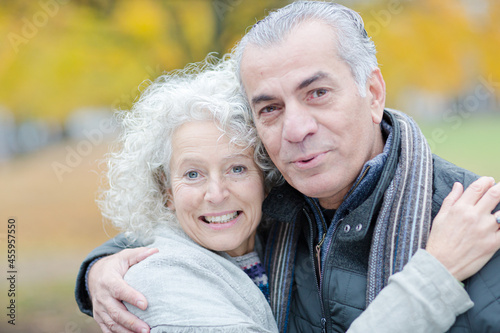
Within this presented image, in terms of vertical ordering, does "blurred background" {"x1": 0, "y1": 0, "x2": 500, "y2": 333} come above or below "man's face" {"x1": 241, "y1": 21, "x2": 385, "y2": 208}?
above

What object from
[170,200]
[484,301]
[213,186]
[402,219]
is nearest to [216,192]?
[213,186]

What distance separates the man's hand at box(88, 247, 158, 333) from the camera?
6.50 feet

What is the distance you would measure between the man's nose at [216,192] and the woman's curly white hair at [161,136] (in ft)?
0.69

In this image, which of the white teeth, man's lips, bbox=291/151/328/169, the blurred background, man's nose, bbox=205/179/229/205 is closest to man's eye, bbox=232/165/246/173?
man's nose, bbox=205/179/229/205

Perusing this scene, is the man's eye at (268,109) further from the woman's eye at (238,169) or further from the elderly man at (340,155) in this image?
the woman's eye at (238,169)

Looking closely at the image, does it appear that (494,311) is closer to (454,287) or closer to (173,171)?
(454,287)

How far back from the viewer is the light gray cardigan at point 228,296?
5.46 ft

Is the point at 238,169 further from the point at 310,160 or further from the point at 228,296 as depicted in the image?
the point at 228,296

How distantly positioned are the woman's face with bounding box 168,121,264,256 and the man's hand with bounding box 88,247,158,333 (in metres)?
0.26

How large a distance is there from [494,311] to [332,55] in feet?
3.71

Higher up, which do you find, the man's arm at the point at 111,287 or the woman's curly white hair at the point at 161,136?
the woman's curly white hair at the point at 161,136

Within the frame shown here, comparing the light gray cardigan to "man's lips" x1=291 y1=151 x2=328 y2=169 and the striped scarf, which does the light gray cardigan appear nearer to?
the striped scarf

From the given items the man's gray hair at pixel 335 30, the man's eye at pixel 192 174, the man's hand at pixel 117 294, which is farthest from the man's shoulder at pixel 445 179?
the man's hand at pixel 117 294

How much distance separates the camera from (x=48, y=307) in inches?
248
